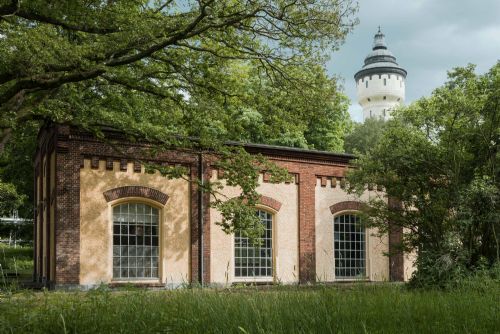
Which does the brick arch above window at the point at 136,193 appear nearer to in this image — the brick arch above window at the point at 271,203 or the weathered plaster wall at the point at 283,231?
the weathered plaster wall at the point at 283,231

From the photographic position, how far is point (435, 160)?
14414 millimetres

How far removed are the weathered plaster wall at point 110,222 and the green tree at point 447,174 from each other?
6344 millimetres

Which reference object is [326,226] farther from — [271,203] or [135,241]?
[135,241]

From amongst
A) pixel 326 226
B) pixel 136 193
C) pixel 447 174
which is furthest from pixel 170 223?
pixel 447 174

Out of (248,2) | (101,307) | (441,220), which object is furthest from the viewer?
(441,220)

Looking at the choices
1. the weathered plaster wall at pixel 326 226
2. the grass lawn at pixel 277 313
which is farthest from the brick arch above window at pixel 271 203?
the grass lawn at pixel 277 313

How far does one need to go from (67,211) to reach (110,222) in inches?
51.1

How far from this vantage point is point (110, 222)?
58.0 feet

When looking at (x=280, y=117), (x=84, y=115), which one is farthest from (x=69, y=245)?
(x=280, y=117)

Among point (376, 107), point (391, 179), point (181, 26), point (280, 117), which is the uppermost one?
point (376, 107)

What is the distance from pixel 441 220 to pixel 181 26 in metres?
7.48

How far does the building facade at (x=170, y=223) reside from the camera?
17.2 m

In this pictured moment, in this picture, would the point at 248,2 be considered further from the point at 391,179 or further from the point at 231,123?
the point at 391,179

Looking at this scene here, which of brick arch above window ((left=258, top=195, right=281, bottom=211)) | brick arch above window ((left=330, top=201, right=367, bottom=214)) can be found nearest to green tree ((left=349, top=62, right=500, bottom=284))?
brick arch above window ((left=258, top=195, right=281, bottom=211))
